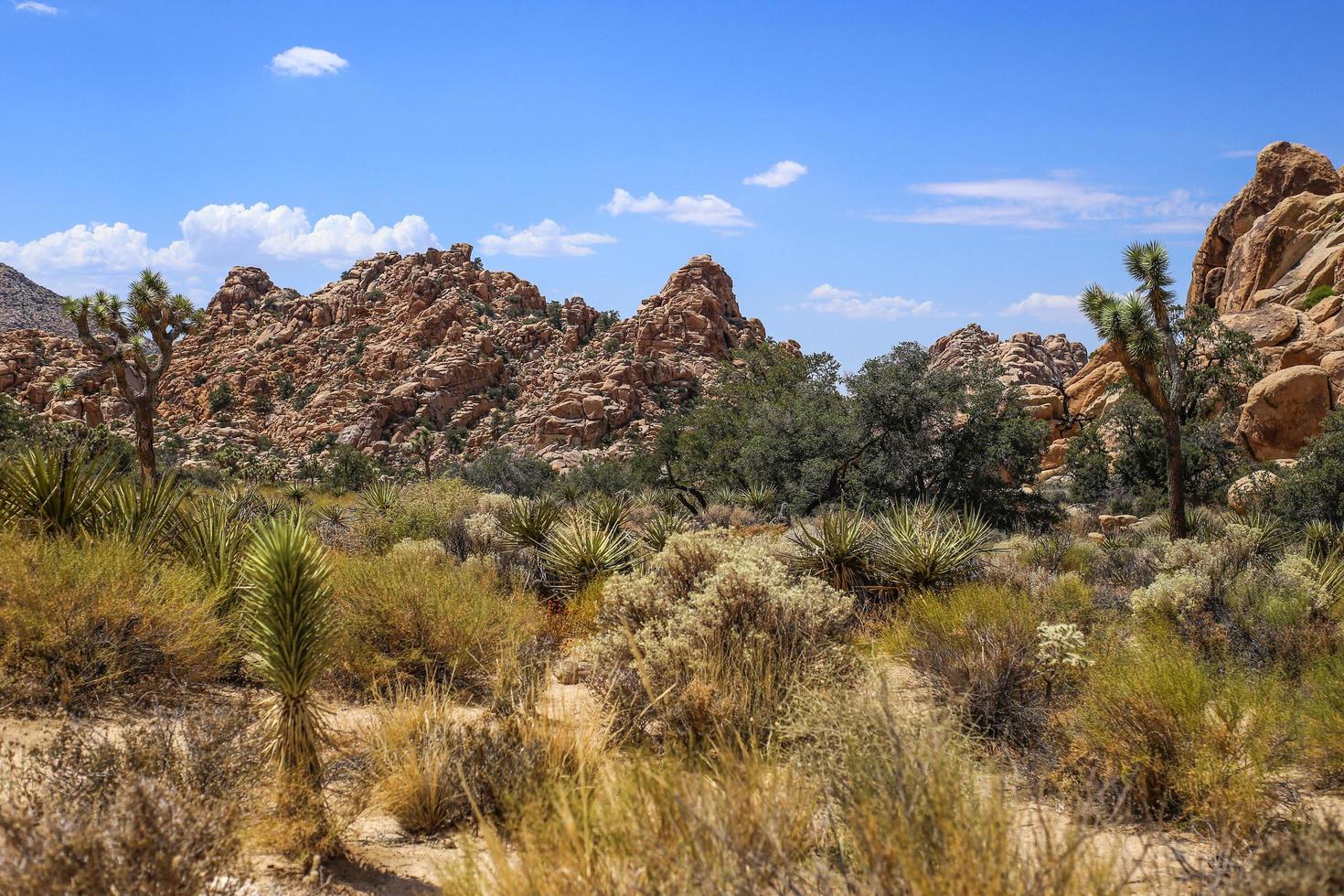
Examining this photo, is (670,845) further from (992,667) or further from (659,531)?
(659,531)

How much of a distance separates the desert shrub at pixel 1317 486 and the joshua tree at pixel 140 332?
85.5ft

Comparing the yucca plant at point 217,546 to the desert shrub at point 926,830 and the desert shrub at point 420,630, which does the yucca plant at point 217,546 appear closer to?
the desert shrub at point 420,630

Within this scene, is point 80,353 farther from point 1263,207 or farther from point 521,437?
point 1263,207

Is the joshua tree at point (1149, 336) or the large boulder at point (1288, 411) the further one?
the large boulder at point (1288, 411)

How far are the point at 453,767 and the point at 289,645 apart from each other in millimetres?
1251

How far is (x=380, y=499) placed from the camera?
16328 millimetres

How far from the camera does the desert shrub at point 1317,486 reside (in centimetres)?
1906

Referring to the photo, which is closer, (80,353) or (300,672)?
(300,672)

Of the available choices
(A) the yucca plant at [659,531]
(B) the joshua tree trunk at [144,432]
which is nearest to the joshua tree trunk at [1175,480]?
(A) the yucca plant at [659,531]

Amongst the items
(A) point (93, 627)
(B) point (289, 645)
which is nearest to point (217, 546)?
(A) point (93, 627)

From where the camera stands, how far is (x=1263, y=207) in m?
45.7

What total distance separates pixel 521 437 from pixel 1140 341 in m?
47.8

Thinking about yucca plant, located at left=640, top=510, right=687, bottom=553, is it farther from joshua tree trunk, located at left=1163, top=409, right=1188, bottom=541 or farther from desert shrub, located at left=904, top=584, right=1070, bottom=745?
joshua tree trunk, located at left=1163, top=409, right=1188, bottom=541

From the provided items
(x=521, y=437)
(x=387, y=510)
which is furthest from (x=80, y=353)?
(x=387, y=510)
